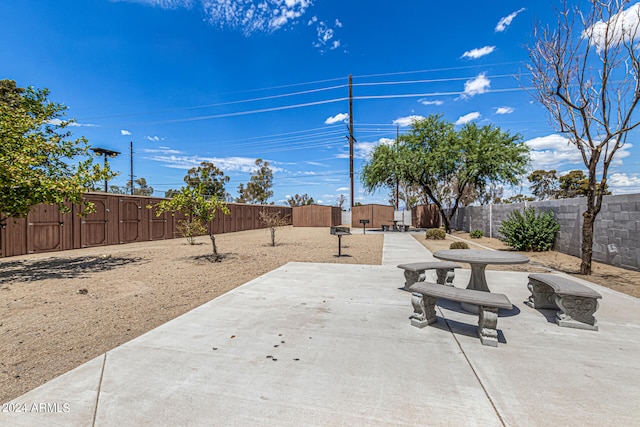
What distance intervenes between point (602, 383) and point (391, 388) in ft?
5.25

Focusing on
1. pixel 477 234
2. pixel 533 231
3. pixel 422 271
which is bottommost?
pixel 477 234

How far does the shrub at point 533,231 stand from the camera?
898cm

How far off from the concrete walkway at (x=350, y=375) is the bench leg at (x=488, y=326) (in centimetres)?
10

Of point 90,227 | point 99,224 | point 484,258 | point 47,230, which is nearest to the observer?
point 484,258

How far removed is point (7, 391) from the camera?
2111mm

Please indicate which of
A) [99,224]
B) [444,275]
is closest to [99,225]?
[99,224]

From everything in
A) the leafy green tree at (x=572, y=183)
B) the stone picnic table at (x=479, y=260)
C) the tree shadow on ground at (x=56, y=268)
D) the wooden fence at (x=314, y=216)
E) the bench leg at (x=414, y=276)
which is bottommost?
the tree shadow on ground at (x=56, y=268)

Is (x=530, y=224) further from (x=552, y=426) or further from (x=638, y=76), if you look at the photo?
(x=552, y=426)

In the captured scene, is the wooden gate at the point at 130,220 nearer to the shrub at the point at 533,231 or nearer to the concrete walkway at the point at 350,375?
the concrete walkway at the point at 350,375

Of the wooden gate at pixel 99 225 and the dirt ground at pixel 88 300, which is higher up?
the wooden gate at pixel 99 225

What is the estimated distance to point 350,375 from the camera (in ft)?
7.30

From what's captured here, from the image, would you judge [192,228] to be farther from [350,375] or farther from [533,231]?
[533,231]

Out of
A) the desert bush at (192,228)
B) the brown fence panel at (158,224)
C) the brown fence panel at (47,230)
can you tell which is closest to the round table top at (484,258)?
the desert bush at (192,228)

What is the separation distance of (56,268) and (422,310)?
8705mm
